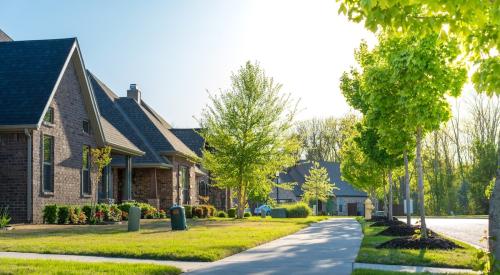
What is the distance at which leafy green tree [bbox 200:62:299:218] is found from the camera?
37.4 m

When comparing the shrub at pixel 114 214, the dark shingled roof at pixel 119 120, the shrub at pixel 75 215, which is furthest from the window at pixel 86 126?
the dark shingled roof at pixel 119 120

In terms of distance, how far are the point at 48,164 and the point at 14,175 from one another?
1882 mm

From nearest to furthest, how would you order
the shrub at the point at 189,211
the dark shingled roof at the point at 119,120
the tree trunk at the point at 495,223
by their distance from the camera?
the tree trunk at the point at 495,223
the dark shingled roof at the point at 119,120
the shrub at the point at 189,211

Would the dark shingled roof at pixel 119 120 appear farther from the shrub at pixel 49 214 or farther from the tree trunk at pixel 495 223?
the tree trunk at pixel 495 223

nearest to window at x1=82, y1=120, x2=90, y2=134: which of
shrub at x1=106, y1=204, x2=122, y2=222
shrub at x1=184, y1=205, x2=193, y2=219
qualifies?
shrub at x1=106, y1=204, x2=122, y2=222

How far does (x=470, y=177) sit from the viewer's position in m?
65.5

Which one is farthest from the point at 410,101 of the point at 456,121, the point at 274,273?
the point at 456,121

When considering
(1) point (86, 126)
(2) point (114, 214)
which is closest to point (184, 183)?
(1) point (86, 126)

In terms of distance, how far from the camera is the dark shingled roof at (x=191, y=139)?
51594 mm

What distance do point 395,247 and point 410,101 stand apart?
369 cm

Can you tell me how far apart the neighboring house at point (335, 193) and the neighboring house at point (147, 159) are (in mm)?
37417

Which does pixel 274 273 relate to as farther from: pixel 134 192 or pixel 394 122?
pixel 134 192

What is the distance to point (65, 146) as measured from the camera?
88.6 feet

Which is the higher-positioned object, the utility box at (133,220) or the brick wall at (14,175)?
the brick wall at (14,175)
